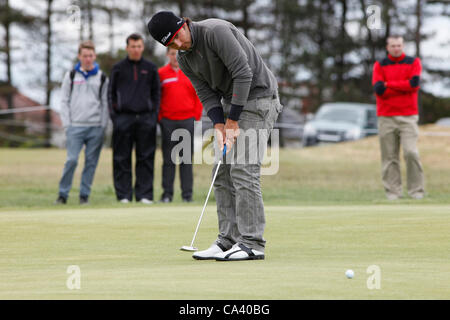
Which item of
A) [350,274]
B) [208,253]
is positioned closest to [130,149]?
[208,253]

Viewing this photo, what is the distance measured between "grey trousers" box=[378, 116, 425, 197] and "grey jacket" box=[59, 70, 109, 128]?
3.87m

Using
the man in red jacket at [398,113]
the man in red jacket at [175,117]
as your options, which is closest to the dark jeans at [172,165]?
the man in red jacket at [175,117]

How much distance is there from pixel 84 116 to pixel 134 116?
663 mm

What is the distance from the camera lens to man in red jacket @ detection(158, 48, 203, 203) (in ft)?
37.3

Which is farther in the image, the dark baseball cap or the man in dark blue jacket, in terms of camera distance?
the man in dark blue jacket

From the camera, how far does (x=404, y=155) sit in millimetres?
11484

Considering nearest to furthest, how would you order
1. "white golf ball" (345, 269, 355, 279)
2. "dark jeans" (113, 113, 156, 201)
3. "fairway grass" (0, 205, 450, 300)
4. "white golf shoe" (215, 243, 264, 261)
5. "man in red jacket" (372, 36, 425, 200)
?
"fairway grass" (0, 205, 450, 300) → "white golf ball" (345, 269, 355, 279) → "white golf shoe" (215, 243, 264, 261) → "dark jeans" (113, 113, 156, 201) → "man in red jacket" (372, 36, 425, 200)

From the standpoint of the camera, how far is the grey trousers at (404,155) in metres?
11.4

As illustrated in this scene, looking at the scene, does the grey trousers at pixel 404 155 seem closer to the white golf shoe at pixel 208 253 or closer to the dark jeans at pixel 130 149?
the dark jeans at pixel 130 149

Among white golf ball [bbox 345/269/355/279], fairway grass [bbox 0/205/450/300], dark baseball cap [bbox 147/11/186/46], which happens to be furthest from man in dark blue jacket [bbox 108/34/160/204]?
white golf ball [bbox 345/269/355/279]

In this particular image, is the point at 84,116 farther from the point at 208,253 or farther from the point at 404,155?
the point at 208,253

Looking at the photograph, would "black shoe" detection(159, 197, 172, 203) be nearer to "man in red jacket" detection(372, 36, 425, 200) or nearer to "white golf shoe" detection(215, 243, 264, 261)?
"man in red jacket" detection(372, 36, 425, 200)

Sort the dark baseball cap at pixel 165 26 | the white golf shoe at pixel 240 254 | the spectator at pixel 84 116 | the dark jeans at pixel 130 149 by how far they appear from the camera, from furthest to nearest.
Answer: the dark jeans at pixel 130 149 → the spectator at pixel 84 116 → the white golf shoe at pixel 240 254 → the dark baseball cap at pixel 165 26
